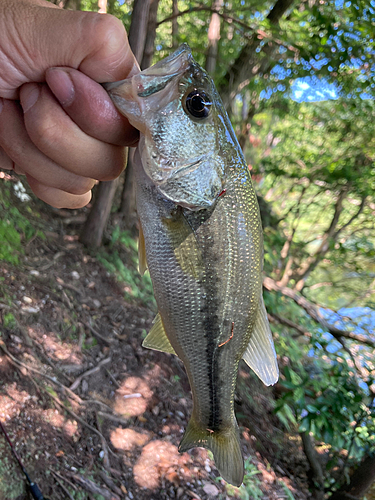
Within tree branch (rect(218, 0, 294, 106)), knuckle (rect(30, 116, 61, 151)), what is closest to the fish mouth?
knuckle (rect(30, 116, 61, 151))

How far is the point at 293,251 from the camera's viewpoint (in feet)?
26.0

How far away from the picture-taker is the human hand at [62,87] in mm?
1151

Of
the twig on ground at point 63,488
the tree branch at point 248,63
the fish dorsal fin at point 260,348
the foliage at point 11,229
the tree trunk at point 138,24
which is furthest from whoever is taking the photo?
the tree branch at point 248,63

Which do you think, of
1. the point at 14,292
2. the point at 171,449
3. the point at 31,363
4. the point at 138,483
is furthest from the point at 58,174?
the point at 171,449

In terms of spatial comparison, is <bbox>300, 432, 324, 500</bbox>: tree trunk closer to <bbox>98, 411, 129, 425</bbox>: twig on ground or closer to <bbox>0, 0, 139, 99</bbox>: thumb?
<bbox>98, 411, 129, 425</bbox>: twig on ground

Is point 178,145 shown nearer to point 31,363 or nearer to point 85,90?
point 85,90

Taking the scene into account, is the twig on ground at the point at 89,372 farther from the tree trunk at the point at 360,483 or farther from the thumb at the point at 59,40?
the tree trunk at the point at 360,483

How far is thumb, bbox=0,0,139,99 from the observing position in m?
1.14

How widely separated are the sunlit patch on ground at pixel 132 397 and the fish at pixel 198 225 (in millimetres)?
1891

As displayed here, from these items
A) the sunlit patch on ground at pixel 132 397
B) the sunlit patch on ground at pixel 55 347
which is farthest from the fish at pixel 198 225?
the sunlit patch on ground at pixel 55 347

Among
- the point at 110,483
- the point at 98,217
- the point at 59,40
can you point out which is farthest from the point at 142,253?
the point at 98,217

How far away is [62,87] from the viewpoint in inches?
46.5

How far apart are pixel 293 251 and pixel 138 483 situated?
620 cm

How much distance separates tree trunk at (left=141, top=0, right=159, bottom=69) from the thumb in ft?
11.6
